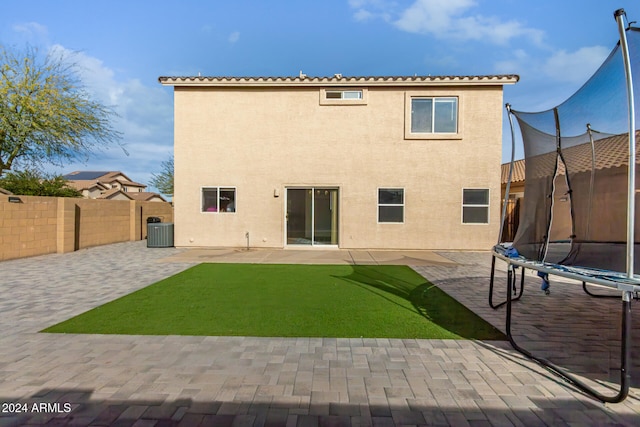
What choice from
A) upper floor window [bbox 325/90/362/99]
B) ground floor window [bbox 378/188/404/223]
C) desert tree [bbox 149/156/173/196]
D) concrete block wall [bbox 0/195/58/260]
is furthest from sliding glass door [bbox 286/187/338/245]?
desert tree [bbox 149/156/173/196]

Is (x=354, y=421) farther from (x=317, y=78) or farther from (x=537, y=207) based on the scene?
(x=317, y=78)

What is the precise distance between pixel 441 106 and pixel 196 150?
9.72 meters

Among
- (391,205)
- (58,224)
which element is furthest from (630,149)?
(58,224)

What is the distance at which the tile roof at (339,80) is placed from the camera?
11.9 meters

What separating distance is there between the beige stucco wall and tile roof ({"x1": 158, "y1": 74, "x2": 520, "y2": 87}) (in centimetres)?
28

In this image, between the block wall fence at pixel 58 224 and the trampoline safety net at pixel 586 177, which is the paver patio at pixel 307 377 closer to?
the trampoline safety net at pixel 586 177

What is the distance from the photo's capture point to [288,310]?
17.5 ft

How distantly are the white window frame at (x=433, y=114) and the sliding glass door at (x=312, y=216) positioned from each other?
3.69 m

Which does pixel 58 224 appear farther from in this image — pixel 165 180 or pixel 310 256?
pixel 165 180

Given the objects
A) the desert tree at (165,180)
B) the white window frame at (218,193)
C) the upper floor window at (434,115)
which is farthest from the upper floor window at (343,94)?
the desert tree at (165,180)

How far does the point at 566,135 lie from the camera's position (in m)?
4.05

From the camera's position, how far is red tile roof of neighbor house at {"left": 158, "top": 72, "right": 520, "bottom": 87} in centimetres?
1195

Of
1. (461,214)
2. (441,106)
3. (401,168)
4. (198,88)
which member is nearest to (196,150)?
(198,88)

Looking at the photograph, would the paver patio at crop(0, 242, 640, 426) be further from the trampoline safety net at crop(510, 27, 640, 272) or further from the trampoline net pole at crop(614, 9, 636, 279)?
the trampoline net pole at crop(614, 9, 636, 279)
